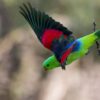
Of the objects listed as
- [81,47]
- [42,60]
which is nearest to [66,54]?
[81,47]

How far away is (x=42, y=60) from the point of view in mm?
3395

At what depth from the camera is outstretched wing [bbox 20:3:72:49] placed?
0.96 metres

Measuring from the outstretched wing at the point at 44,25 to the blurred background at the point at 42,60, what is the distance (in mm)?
2174

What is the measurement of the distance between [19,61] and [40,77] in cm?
24

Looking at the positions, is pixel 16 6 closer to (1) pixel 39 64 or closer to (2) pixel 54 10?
(2) pixel 54 10

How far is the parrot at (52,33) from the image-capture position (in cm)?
92

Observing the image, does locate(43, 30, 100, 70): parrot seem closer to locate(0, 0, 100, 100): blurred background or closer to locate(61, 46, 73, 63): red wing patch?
locate(61, 46, 73, 63): red wing patch

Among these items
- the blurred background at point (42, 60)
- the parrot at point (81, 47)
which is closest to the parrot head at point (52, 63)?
the parrot at point (81, 47)

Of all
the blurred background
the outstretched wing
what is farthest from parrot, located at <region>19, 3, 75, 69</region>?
the blurred background

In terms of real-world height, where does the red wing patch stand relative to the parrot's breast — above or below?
below

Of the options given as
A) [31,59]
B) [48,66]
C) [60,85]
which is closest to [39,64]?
[31,59]

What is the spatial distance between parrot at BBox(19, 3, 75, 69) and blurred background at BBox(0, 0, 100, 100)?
7.15ft

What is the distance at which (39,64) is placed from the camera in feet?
11.3

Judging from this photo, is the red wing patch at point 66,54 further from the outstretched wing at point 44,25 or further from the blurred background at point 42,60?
the blurred background at point 42,60
